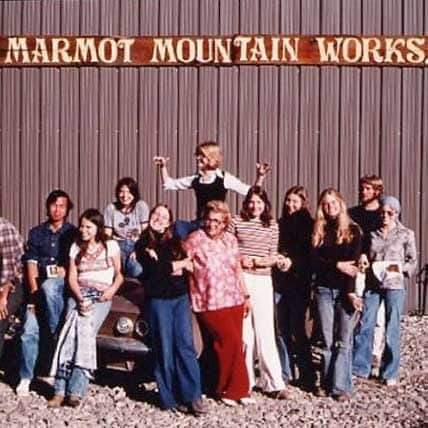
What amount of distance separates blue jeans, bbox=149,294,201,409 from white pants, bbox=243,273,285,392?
608 mm

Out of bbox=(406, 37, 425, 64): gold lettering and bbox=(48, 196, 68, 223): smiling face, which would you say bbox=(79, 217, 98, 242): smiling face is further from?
bbox=(406, 37, 425, 64): gold lettering

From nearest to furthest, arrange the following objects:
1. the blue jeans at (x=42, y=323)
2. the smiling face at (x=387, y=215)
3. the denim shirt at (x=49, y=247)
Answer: the blue jeans at (x=42, y=323) < the denim shirt at (x=49, y=247) < the smiling face at (x=387, y=215)

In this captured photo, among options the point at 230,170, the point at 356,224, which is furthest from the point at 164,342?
the point at 230,170

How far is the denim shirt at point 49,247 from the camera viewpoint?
9.59m

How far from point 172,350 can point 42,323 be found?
1.32 meters

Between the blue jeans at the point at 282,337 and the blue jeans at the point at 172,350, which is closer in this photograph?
the blue jeans at the point at 172,350

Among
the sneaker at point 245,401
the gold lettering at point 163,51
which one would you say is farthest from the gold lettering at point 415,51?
the sneaker at point 245,401

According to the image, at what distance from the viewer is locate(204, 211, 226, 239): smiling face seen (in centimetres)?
898

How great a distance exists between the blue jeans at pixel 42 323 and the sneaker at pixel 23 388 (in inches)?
1.7

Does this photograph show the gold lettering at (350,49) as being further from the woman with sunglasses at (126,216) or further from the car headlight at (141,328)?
the car headlight at (141,328)

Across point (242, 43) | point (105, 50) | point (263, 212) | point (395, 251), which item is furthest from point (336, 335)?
point (105, 50)

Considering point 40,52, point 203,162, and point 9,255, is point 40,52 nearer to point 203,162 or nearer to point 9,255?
Result: point 203,162

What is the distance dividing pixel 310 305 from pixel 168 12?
202 inches

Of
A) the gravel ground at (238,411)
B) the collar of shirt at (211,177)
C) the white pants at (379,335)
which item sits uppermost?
the collar of shirt at (211,177)
